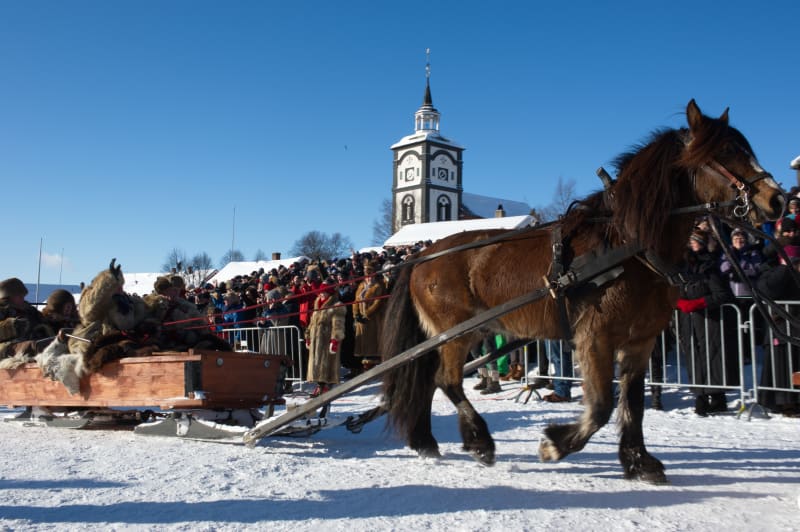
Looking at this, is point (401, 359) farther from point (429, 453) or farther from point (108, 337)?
point (108, 337)

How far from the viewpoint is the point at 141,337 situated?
22.1 ft

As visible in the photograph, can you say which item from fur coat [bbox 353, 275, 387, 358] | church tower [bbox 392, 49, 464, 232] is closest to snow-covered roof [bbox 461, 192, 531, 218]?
church tower [bbox 392, 49, 464, 232]

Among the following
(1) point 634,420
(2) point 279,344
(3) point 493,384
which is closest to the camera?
(1) point 634,420

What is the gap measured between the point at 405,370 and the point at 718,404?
4418 millimetres

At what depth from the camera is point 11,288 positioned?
819cm

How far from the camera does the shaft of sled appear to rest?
14.6ft

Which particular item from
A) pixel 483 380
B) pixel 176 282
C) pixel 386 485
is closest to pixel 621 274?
pixel 386 485

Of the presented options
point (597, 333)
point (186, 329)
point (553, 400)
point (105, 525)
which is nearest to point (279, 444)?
point (186, 329)

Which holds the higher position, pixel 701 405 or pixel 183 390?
pixel 183 390

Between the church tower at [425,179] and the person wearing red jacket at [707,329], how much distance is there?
247 feet

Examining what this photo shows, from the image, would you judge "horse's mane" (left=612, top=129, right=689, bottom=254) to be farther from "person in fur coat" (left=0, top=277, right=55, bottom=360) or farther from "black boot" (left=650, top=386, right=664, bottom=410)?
"person in fur coat" (left=0, top=277, right=55, bottom=360)

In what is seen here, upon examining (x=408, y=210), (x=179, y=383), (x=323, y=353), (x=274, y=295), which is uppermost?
(x=408, y=210)

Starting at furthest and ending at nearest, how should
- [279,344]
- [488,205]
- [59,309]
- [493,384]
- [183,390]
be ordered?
[488,205] < [279,344] < [493,384] < [59,309] < [183,390]

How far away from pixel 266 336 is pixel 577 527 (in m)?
9.47
